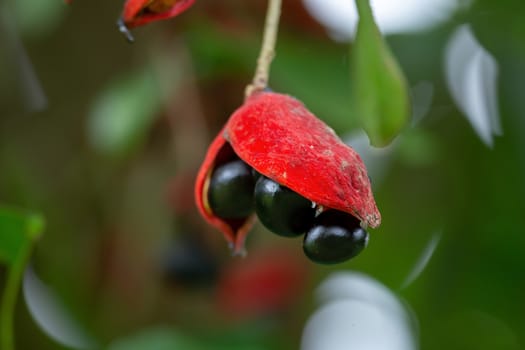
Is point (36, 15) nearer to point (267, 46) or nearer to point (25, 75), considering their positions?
point (25, 75)

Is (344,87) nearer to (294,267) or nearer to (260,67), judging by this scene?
(294,267)

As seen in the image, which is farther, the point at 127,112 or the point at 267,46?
the point at 127,112

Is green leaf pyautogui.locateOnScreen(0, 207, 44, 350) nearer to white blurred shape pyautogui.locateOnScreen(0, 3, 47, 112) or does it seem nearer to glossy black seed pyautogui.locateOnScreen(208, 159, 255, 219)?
glossy black seed pyautogui.locateOnScreen(208, 159, 255, 219)

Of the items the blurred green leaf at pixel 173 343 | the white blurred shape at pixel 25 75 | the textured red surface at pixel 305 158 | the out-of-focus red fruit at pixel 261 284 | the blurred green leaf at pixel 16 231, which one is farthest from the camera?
the white blurred shape at pixel 25 75

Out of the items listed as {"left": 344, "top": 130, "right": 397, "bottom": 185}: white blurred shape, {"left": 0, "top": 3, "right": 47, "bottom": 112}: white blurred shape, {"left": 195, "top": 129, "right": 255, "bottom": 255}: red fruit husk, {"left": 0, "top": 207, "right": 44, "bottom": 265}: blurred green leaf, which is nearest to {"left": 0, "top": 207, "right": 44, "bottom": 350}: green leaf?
{"left": 0, "top": 207, "right": 44, "bottom": 265}: blurred green leaf

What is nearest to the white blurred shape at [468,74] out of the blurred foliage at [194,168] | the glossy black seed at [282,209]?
the blurred foliage at [194,168]

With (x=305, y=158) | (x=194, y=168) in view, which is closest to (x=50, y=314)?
(x=194, y=168)

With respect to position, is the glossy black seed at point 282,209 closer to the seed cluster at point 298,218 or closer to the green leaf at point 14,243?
the seed cluster at point 298,218
